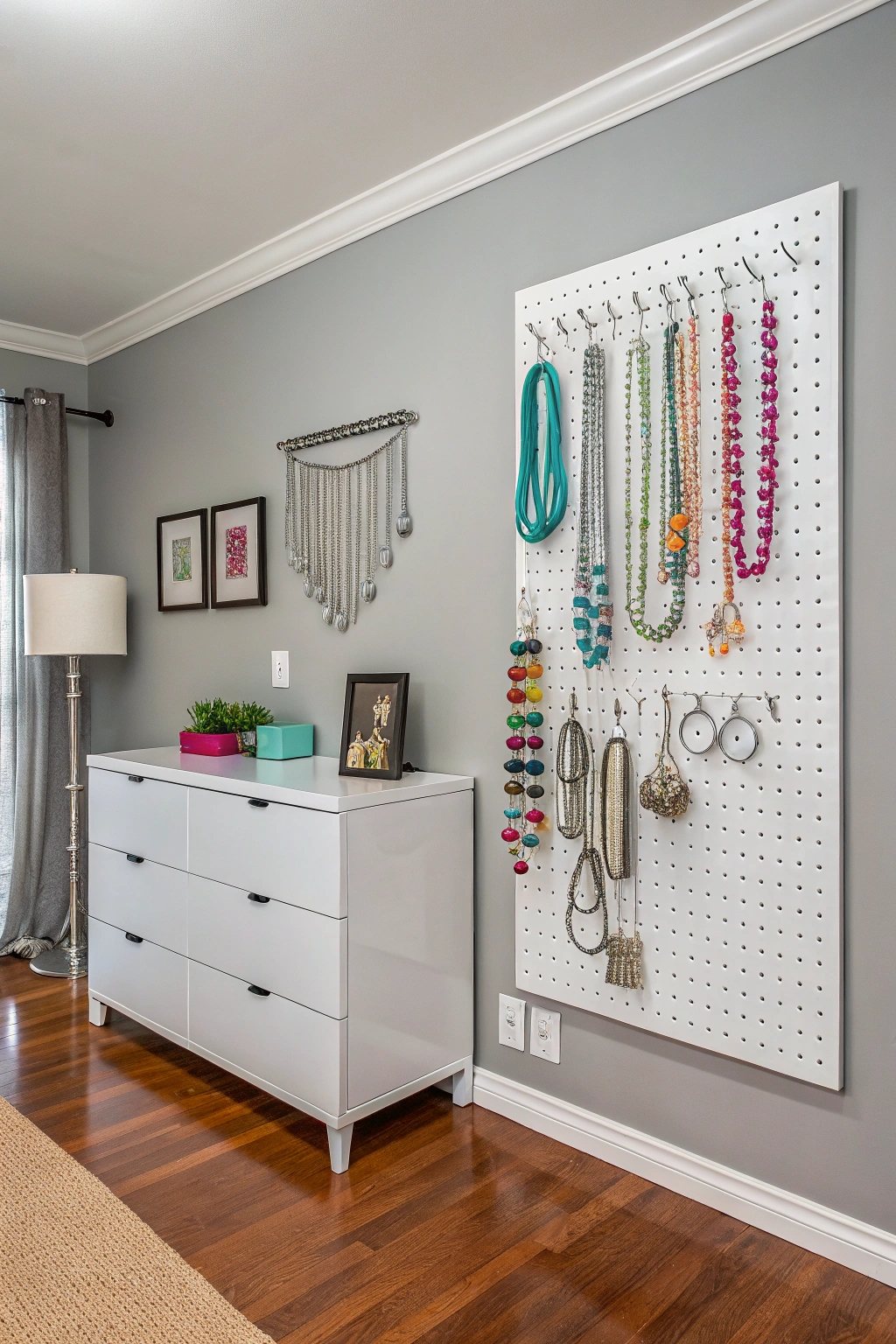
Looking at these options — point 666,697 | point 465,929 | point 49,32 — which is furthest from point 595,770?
point 49,32

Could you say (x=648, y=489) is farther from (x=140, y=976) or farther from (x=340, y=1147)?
(x=140, y=976)

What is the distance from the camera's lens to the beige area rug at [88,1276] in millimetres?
1514

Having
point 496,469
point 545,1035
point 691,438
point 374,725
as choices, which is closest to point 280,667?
point 374,725

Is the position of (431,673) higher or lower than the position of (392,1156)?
higher

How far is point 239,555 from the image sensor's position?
308cm

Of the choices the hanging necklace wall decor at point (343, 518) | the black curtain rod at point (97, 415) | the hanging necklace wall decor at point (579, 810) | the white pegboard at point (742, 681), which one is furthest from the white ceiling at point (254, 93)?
the hanging necklace wall decor at point (579, 810)

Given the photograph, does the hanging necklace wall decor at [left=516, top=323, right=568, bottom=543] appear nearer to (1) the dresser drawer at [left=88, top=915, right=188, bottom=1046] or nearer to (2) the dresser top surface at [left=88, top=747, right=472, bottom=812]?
(2) the dresser top surface at [left=88, top=747, right=472, bottom=812]

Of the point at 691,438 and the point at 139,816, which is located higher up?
the point at 691,438

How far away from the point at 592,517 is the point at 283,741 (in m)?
1.15

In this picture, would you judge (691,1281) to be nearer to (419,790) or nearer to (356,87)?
(419,790)

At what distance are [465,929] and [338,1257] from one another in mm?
788

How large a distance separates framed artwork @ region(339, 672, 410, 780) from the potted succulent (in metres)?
0.48

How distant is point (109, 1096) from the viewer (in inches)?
92.4

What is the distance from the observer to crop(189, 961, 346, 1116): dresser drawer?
79.6 inches
